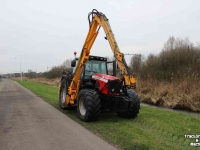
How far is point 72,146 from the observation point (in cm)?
520

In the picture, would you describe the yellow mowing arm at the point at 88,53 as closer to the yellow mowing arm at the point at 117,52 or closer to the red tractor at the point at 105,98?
the yellow mowing arm at the point at 117,52

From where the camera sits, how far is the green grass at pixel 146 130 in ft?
17.3

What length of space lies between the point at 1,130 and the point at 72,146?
2814 mm

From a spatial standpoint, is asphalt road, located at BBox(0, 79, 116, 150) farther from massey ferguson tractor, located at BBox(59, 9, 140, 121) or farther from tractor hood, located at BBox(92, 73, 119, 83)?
tractor hood, located at BBox(92, 73, 119, 83)

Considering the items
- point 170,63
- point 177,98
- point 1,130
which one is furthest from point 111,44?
point 170,63

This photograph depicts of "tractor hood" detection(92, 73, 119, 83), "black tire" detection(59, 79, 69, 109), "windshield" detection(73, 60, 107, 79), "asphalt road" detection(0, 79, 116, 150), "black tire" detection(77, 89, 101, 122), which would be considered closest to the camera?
"asphalt road" detection(0, 79, 116, 150)

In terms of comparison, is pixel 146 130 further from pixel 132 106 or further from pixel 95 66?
pixel 95 66

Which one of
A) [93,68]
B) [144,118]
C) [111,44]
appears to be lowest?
[144,118]

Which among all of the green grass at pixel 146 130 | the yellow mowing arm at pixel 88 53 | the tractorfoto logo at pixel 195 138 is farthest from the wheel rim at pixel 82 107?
the tractorfoto logo at pixel 195 138

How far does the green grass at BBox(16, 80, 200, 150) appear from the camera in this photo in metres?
5.27

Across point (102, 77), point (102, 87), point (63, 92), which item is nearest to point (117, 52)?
point (102, 77)

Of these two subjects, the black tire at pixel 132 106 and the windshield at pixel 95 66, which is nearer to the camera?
the black tire at pixel 132 106

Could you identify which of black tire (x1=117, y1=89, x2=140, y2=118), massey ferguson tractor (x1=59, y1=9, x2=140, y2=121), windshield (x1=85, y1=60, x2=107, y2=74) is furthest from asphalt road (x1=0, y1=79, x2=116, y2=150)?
windshield (x1=85, y1=60, x2=107, y2=74)

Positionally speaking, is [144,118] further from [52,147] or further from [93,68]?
[52,147]
